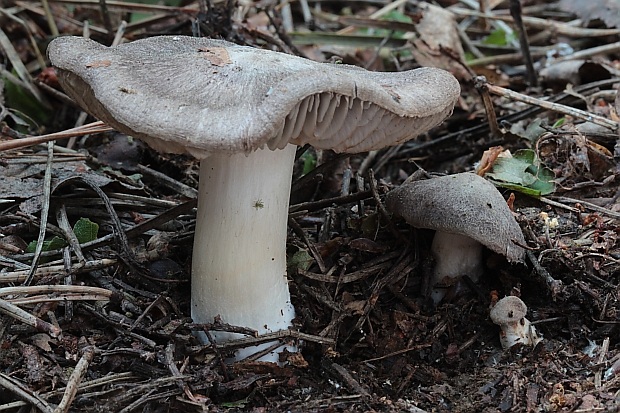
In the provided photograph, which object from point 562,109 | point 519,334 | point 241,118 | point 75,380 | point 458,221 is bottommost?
point 519,334

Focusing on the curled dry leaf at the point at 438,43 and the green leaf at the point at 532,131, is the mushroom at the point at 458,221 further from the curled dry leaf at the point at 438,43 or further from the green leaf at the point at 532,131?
the curled dry leaf at the point at 438,43

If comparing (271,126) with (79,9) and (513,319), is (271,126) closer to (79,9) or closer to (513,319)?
(513,319)

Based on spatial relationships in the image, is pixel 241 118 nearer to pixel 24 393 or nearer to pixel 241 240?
pixel 241 240

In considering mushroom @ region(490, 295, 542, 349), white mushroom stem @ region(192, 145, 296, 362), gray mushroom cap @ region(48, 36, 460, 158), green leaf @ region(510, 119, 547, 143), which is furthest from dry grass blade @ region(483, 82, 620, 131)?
white mushroom stem @ region(192, 145, 296, 362)

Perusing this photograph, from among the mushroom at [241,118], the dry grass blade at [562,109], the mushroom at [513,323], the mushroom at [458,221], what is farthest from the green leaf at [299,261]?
the dry grass blade at [562,109]

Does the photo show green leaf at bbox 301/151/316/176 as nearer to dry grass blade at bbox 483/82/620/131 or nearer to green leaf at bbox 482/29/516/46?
dry grass blade at bbox 483/82/620/131

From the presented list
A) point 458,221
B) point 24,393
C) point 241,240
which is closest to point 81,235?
point 241,240

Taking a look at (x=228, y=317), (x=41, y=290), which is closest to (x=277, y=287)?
(x=228, y=317)
